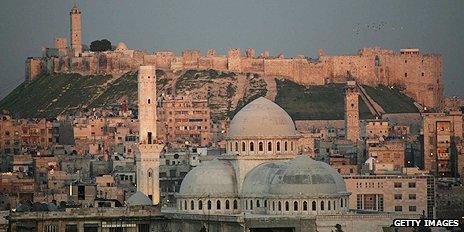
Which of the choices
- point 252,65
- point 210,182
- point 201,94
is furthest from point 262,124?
point 252,65

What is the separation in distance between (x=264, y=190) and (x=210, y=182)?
2.42m

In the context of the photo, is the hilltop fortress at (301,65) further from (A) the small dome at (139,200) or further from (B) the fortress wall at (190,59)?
(A) the small dome at (139,200)

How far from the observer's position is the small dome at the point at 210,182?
225ft

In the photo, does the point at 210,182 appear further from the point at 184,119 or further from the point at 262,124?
the point at 184,119

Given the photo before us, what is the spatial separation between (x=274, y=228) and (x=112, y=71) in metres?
84.4

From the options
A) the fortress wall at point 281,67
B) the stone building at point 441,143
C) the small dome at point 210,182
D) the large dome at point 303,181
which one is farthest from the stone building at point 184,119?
the large dome at point 303,181

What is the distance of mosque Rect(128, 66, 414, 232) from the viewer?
65000mm

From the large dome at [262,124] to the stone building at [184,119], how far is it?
5051 cm


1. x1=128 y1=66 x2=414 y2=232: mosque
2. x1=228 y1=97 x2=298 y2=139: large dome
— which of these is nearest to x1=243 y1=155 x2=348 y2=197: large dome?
x1=128 y1=66 x2=414 y2=232: mosque

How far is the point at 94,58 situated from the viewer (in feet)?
486

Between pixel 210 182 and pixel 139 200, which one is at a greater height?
pixel 210 182

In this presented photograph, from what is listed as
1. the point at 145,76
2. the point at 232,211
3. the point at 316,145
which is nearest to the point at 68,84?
the point at 316,145

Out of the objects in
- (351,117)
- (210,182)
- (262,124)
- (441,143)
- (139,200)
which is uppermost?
(351,117)

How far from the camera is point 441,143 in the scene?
98.1 meters
